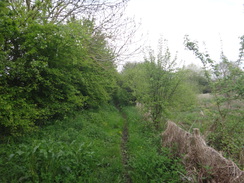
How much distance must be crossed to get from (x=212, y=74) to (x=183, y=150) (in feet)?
9.71

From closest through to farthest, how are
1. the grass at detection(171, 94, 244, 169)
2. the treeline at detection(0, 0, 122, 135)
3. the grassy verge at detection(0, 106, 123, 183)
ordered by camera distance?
the grassy verge at detection(0, 106, 123, 183) → the treeline at detection(0, 0, 122, 135) → the grass at detection(171, 94, 244, 169)

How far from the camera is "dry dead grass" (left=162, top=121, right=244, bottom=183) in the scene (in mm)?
2808

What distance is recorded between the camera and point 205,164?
329 centimetres

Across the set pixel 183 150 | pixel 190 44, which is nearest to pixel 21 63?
pixel 183 150

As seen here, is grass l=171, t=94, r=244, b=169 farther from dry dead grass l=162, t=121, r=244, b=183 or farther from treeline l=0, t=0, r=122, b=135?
treeline l=0, t=0, r=122, b=135

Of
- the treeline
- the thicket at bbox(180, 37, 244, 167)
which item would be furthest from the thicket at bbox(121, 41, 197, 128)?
the treeline

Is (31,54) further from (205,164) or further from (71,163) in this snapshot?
(205,164)

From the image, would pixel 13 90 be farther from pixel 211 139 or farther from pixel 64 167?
pixel 211 139

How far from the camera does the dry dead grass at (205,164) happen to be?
2808mm

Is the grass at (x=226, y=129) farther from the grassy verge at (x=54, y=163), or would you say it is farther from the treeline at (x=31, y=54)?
the treeline at (x=31, y=54)

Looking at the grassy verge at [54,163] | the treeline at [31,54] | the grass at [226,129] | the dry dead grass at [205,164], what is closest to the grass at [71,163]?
the grassy verge at [54,163]

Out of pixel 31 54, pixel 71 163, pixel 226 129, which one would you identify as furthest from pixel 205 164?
pixel 31 54

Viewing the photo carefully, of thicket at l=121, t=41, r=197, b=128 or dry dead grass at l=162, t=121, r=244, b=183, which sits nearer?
dry dead grass at l=162, t=121, r=244, b=183

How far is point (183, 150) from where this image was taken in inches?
165
